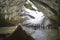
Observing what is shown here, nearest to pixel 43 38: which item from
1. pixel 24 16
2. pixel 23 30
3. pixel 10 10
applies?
pixel 23 30

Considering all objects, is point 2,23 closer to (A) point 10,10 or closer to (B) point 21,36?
(A) point 10,10

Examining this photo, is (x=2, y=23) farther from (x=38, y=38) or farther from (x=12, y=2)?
(x=38, y=38)

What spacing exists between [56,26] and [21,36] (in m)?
0.55

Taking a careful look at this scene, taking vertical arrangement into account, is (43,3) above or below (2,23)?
above

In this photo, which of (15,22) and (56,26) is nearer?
(56,26)

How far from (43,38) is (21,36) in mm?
204

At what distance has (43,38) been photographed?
1.75 meters

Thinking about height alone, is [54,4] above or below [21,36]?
above

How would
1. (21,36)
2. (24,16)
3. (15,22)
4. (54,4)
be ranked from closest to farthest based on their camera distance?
(21,36)
(54,4)
(15,22)
(24,16)

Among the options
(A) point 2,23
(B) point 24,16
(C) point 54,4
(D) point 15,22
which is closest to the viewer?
(C) point 54,4

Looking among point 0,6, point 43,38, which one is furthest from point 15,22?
point 43,38

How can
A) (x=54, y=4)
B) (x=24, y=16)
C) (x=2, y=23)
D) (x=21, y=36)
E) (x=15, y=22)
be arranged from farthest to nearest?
(x=24, y=16) < (x=15, y=22) < (x=2, y=23) < (x=54, y=4) < (x=21, y=36)

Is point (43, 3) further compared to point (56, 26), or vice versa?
point (56, 26)

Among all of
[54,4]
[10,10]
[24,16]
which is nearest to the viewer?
[54,4]
